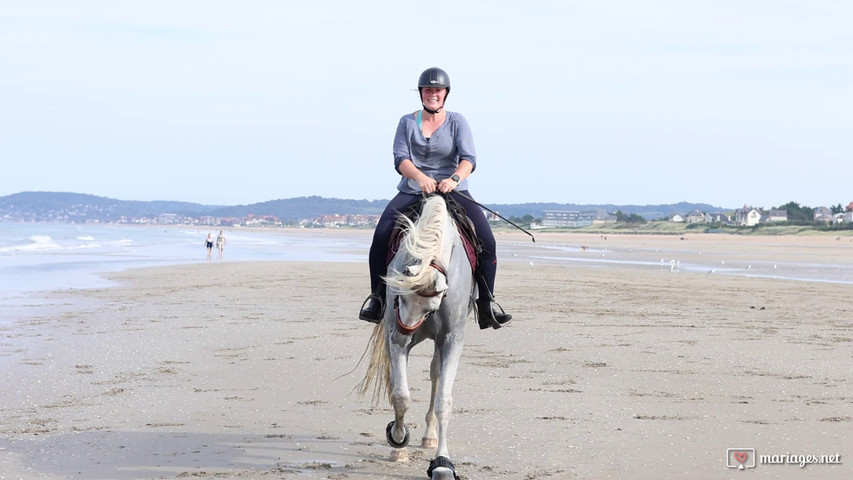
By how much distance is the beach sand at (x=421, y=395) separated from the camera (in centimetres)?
567

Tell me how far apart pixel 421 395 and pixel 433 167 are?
260cm

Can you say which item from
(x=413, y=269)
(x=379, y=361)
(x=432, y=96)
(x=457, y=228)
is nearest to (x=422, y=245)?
(x=413, y=269)

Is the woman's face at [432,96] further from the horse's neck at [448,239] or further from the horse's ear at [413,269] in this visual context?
the horse's ear at [413,269]

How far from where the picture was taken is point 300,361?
9.69 meters

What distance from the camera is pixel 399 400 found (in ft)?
18.5

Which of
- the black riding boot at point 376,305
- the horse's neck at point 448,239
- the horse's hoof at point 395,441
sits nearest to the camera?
the horse's neck at point 448,239

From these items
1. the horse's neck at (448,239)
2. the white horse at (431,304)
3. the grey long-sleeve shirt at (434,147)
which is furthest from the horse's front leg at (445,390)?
the grey long-sleeve shirt at (434,147)

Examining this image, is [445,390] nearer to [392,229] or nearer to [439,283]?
[439,283]

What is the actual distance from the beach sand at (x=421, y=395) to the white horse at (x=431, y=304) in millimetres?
347

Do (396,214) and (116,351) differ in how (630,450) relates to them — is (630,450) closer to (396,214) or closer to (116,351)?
(396,214)

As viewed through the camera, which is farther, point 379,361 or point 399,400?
point 379,361

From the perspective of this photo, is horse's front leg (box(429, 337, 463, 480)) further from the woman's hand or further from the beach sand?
the woman's hand

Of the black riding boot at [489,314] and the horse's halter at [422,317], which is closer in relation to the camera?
the horse's halter at [422,317]

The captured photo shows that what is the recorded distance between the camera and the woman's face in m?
6.16
